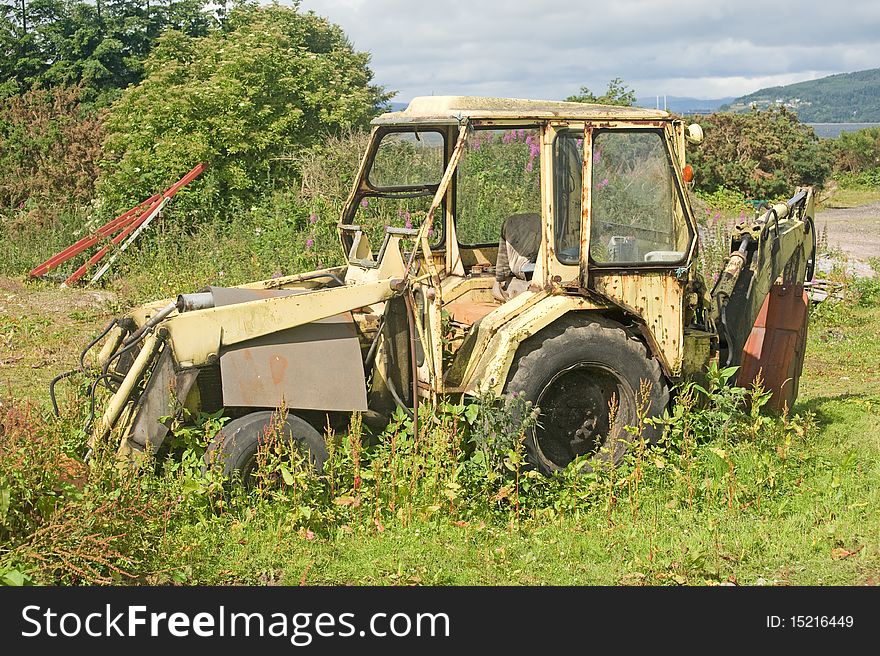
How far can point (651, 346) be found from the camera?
247 inches

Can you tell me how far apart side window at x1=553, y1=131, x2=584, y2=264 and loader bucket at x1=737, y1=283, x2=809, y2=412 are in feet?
5.90

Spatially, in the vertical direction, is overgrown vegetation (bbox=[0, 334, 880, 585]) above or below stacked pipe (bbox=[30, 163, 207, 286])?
below

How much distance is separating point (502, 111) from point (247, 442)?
2.44 m

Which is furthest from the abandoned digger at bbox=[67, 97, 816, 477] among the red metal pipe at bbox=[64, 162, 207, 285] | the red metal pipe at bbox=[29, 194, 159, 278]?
the red metal pipe at bbox=[29, 194, 159, 278]

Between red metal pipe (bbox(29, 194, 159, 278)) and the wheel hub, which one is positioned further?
red metal pipe (bbox(29, 194, 159, 278))

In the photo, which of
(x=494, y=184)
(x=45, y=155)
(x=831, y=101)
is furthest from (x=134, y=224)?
(x=831, y=101)

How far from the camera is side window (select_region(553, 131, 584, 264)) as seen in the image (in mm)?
6133

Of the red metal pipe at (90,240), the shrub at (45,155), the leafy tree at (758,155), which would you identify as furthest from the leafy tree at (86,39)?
the leafy tree at (758,155)

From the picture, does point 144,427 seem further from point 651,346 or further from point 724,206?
point 724,206

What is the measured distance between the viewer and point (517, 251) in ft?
22.2

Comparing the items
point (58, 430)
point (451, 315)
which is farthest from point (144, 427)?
point (451, 315)

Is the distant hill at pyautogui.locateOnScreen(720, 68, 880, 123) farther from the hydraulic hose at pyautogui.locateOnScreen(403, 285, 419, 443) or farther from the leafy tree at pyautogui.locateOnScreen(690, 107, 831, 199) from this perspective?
the hydraulic hose at pyautogui.locateOnScreen(403, 285, 419, 443)

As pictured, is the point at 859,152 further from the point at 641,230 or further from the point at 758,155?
the point at 641,230

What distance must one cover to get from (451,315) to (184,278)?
21.2ft
